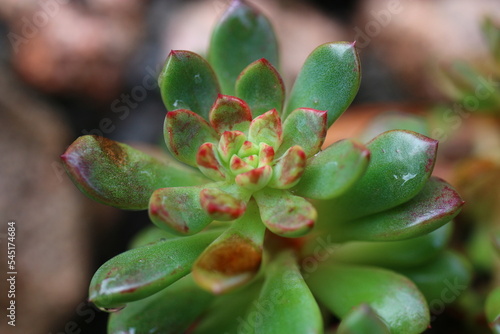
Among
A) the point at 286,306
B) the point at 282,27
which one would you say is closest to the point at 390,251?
the point at 286,306

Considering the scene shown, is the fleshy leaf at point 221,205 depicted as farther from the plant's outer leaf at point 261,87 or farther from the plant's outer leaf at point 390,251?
the plant's outer leaf at point 390,251

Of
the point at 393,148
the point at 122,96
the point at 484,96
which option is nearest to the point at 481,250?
the point at 484,96

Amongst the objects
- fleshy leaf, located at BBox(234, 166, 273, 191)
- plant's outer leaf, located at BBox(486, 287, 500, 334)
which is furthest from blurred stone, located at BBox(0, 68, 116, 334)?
plant's outer leaf, located at BBox(486, 287, 500, 334)

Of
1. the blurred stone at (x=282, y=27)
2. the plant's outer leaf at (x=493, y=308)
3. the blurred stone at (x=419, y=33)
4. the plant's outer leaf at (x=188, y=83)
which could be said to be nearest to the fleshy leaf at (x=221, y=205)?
the plant's outer leaf at (x=188, y=83)

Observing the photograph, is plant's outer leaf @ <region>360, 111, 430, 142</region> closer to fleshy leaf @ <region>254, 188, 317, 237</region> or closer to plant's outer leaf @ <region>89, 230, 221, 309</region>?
fleshy leaf @ <region>254, 188, 317, 237</region>

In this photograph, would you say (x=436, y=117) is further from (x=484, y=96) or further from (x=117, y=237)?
(x=117, y=237)

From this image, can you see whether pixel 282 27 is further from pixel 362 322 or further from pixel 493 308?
pixel 362 322
